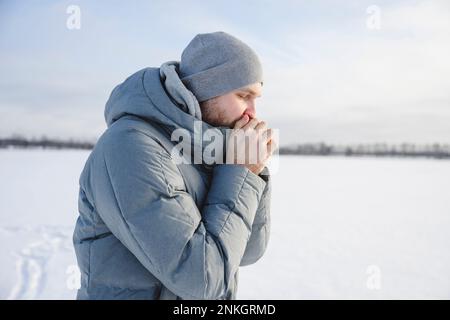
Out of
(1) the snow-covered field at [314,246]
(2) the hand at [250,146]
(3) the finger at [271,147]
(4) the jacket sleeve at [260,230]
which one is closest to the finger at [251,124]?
(2) the hand at [250,146]

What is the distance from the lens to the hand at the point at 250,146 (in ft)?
4.96

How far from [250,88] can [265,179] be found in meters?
0.42

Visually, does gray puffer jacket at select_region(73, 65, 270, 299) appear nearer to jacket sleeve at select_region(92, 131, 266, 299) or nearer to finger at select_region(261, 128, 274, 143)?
jacket sleeve at select_region(92, 131, 266, 299)

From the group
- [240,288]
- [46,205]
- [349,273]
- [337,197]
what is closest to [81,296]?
[240,288]

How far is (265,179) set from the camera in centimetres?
165

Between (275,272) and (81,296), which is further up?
(81,296)

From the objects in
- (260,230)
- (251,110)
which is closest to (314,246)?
(260,230)

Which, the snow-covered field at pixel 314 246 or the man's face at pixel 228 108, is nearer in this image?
the man's face at pixel 228 108

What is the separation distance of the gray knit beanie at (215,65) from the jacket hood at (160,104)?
0.40 ft

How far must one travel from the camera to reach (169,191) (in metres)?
1.31

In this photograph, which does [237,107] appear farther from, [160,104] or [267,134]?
[160,104]

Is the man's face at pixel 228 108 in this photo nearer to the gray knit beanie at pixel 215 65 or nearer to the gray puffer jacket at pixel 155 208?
the gray knit beanie at pixel 215 65

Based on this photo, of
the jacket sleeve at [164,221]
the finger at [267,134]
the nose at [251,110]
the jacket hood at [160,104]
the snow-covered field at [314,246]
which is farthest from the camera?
the snow-covered field at [314,246]

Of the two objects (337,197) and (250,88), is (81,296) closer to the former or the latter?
(250,88)
